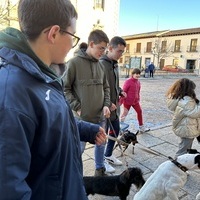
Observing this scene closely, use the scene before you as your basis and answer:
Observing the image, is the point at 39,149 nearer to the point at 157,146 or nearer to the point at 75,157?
the point at 75,157

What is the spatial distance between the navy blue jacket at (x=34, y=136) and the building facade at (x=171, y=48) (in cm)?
4229

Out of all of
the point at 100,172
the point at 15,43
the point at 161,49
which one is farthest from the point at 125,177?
the point at 161,49

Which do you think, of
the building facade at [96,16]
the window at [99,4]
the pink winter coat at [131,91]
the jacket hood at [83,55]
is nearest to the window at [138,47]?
the building facade at [96,16]

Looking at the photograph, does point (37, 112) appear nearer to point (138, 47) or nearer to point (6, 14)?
point (6, 14)

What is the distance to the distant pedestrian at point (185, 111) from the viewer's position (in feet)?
11.6

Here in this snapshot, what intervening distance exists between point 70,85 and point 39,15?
6.18ft

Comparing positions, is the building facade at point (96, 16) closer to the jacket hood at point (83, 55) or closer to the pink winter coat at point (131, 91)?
the pink winter coat at point (131, 91)

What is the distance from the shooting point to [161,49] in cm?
4894

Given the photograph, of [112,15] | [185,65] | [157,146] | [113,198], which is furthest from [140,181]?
[185,65]

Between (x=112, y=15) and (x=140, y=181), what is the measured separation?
79.0 ft

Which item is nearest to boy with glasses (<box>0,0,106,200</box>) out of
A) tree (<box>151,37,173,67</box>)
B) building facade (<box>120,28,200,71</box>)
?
building facade (<box>120,28,200,71</box>)

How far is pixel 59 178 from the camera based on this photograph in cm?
108

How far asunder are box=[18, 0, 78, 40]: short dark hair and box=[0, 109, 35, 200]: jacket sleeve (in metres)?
0.41

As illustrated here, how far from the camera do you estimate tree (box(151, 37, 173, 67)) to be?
48.2m
